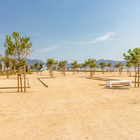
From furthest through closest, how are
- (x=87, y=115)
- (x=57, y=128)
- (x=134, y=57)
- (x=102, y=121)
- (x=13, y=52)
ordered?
(x=134, y=57)
(x=13, y=52)
(x=87, y=115)
(x=102, y=121)
(x=57, y=128)

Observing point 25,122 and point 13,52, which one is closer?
point 25,122

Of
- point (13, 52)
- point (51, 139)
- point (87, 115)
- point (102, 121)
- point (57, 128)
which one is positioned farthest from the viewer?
point (13, 52)

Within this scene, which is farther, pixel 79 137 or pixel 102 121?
pixel 102 121

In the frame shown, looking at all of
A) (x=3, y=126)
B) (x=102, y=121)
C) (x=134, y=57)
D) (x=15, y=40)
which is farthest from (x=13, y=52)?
(x=134, y=57)

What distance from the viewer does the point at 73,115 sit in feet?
19.0

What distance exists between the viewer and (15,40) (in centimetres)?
1296

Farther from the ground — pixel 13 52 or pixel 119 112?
pixel 13 52

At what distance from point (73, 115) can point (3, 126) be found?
3099mm

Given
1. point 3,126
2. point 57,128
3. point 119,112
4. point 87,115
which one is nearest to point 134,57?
point 119,112

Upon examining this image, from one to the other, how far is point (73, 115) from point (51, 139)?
2.09m

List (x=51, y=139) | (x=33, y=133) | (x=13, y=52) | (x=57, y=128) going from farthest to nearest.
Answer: (x=13, y=52) < (x=57, y=128) < (x=33, y=133) < (x=51, y=139)

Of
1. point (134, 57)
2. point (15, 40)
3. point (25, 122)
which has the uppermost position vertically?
point (15, 40)

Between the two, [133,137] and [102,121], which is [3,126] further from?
[133,137]

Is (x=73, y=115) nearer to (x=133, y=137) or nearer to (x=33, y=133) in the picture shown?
(x=33, y=133)
